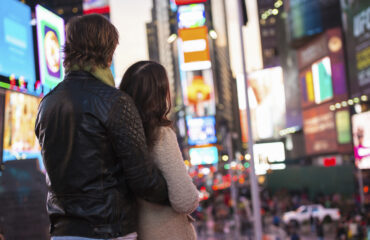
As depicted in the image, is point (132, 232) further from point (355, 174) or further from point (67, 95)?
point (355, 174)

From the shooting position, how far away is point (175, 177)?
9.00ft

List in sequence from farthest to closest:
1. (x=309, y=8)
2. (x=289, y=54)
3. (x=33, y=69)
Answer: (x=289, y=54) → (x=309, y=8) → (x=33, y=69)

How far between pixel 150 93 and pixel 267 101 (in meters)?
77.8

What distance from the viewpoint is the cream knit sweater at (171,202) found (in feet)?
8.98

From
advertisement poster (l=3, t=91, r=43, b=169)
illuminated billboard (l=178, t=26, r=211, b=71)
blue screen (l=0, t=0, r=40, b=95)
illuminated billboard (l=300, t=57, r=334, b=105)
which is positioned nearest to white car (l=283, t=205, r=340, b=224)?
illuminated billboard (l=178, t=26, r=211, b=71)

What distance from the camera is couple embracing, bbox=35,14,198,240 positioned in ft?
8.13

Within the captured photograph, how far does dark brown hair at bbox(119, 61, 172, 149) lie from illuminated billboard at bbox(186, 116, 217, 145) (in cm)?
4484

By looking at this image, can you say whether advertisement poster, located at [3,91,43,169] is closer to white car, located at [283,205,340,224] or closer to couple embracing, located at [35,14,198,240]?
couple embracing, located at [35,14,198,240]

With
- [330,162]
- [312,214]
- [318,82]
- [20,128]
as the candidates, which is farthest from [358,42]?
[20,128]

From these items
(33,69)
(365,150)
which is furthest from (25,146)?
(365,150)

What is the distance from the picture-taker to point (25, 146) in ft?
30.5

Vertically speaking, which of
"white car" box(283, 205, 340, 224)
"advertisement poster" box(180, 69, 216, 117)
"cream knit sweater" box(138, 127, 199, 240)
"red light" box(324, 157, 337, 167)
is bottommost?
"white car" box(283, 205, 340, 224)

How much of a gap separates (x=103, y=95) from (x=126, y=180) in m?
0.37

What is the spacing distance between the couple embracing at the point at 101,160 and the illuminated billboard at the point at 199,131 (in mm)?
44955
